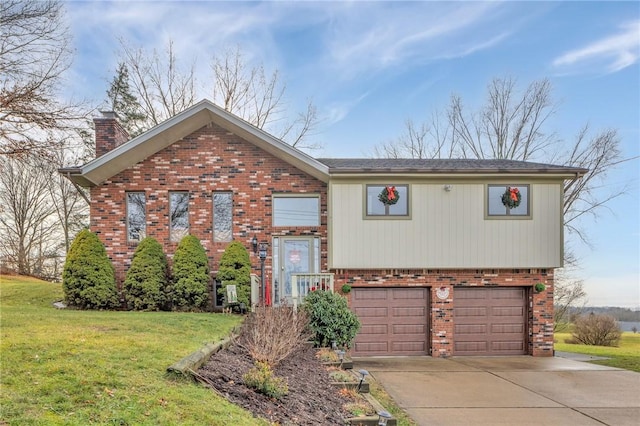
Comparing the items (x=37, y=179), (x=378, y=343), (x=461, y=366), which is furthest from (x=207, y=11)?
(x=37, y=179)

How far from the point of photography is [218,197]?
40.9 ft

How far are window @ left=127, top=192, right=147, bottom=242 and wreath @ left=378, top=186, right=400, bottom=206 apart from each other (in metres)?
7.03

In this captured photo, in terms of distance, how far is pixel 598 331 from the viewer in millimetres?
18719

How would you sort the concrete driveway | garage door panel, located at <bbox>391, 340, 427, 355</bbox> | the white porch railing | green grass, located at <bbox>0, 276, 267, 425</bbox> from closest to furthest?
green grass, located at <bbox>0, 276, 267, 425</bbox>, the concrete driveway, the white porch railing, garage door panel, located at <bbox>391, 340, 427, 355</bbox>

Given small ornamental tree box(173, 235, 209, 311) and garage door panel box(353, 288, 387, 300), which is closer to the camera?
small ornamental tree box(173, 235, 209, 311)

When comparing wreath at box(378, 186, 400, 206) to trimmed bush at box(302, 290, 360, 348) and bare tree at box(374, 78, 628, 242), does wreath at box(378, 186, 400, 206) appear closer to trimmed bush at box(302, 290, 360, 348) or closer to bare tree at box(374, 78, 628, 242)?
trimmed bush at box(302, 290, 360, 348)

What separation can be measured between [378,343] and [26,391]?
9.52 meters

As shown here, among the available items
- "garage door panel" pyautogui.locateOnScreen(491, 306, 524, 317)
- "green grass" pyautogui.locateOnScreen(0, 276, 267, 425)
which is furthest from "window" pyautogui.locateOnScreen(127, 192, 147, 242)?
"garage door panel" pyautogui.locateOnScreen(491, 306, 524, 317)

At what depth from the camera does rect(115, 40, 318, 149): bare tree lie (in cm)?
2147

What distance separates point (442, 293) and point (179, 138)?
899 centimetres

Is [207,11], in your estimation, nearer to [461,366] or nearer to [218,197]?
[218,197]

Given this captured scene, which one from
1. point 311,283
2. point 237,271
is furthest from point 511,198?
point 237,271

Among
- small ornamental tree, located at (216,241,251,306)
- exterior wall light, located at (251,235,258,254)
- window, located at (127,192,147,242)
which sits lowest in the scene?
small ornamental tree, located at (216,241,251,306)

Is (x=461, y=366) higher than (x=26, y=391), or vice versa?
(x=26, y=391)
